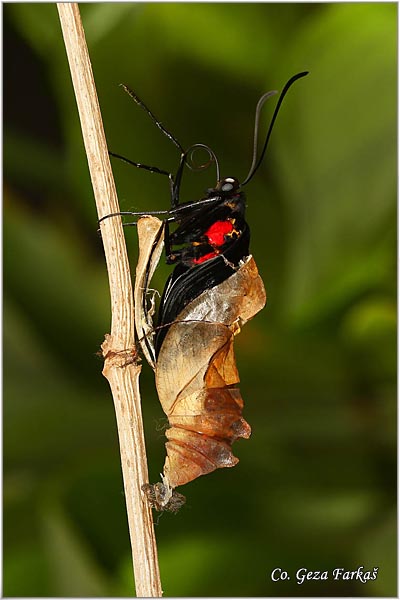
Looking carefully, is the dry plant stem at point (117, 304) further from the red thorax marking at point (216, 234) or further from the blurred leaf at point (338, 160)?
the blurred leaf at point (338, 160)

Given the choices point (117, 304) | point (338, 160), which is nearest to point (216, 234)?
point (117, 304)

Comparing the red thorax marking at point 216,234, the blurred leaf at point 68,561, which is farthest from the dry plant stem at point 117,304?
the blurred leaf at point 68,561

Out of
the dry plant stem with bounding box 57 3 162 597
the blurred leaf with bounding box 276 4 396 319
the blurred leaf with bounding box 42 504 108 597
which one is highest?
the blurred leaf with bounding box 276 4 396 319

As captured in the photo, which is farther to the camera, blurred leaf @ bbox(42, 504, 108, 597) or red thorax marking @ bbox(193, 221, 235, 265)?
blurred leaf @ bbox(42, 504, 108, 597)

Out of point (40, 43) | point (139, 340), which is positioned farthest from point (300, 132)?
point (139, 340)

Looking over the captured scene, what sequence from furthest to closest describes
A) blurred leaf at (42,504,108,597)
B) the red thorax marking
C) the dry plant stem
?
1. blurred leaf at (42,504,108,597)
2. the red thorax marking
3. the dry plant stem

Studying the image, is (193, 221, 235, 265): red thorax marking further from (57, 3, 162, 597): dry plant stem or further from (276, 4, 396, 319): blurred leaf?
(276, 4, 396, 319): blurred leaf

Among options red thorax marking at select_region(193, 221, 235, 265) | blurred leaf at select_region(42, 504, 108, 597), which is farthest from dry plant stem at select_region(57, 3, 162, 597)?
blurred leaf at select_region(42, 504, 108, 597)

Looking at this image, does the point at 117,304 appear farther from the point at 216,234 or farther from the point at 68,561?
the point at 68,561
